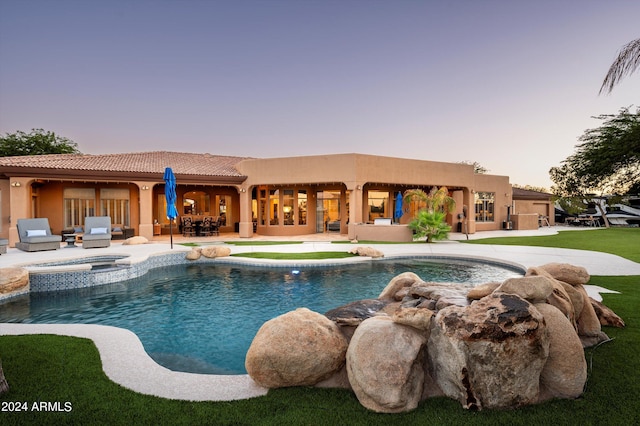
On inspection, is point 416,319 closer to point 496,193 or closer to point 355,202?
point 355,202

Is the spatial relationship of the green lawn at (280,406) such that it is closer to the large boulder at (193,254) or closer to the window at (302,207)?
the large boulder at (193,254)

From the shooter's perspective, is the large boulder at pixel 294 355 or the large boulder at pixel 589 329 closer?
the large boulder at pixel 294 355

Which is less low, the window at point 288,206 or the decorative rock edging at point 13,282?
the window at point 288,206

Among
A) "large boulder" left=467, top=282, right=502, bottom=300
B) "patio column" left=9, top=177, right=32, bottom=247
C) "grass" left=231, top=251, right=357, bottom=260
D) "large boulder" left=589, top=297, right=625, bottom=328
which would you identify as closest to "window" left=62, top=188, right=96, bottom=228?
"patio column" left=9, top=177, right=32, bottom=247

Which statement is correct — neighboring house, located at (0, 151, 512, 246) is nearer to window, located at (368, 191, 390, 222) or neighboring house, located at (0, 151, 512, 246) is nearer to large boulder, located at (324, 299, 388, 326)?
window, located at (368, 191, 390, 222)

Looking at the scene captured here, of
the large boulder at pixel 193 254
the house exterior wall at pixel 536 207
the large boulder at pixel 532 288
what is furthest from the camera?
the house exterior wall at pixel 536 207

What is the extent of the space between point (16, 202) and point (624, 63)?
21903 millimetres

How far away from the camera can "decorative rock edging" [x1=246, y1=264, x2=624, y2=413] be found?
2.92 m

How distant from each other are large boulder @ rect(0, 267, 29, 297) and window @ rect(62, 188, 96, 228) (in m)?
12.0

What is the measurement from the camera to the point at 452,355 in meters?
3.09

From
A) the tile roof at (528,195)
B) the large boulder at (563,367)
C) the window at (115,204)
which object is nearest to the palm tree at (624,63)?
the large boulder at (563,367)

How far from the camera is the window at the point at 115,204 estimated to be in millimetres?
18844

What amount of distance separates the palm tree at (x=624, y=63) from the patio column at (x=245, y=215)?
681 inches

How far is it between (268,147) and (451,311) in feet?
95.6
